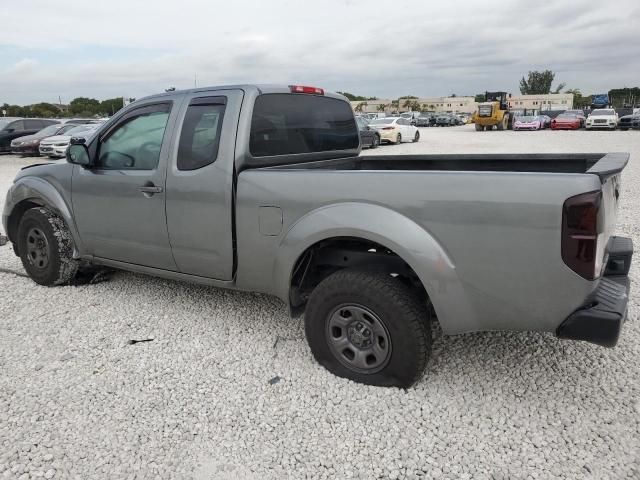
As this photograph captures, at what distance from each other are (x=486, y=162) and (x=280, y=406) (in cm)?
253

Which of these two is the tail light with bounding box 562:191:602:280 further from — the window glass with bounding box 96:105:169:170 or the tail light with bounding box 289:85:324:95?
the window glass with bounding box 96:105:169:170

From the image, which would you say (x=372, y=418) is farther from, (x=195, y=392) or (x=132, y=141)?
(x=132, y=141)

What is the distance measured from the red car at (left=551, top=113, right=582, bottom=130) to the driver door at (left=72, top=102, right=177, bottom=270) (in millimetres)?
37266

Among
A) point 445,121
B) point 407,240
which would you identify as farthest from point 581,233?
point 445,121

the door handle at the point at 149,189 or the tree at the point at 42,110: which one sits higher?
the tree at the point at 42,110

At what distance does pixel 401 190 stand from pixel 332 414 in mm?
1325

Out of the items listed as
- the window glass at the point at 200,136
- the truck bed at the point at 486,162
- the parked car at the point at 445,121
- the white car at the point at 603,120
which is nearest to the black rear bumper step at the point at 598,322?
the truck bed at the point at 486,162

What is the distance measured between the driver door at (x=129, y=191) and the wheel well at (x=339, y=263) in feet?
3.62

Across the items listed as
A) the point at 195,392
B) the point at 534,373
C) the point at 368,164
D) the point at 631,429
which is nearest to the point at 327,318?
the point at 195,392

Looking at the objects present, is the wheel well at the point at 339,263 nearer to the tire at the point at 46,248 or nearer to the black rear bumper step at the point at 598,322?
the black rear bumper step at the point at 598,322

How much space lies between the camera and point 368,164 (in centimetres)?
475

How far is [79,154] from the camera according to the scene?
4.05 m

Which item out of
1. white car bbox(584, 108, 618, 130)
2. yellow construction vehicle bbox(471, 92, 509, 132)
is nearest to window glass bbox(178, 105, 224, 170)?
yellow construction vehicle bbox(471, 92, 509, 132)

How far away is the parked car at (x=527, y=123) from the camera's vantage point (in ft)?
116
